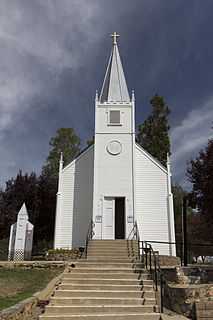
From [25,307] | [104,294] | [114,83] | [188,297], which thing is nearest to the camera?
[25,307]

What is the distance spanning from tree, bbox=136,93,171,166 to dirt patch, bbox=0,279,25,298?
831 inches

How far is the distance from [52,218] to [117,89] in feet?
40.7

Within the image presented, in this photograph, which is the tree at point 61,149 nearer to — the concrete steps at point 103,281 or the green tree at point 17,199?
the green tree at point 17,199

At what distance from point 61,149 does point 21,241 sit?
18.8 metres

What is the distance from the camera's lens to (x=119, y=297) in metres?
7.83

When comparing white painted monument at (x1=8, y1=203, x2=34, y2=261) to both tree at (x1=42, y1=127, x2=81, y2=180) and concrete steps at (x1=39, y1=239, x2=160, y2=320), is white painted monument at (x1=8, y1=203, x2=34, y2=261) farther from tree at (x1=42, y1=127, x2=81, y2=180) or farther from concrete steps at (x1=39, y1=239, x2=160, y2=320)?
tree at (x1=42, y1=127, x2=81, y2=180)

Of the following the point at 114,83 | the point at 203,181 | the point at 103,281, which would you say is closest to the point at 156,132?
the point at 114,83

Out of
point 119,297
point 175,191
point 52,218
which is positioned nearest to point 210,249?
point 175,191

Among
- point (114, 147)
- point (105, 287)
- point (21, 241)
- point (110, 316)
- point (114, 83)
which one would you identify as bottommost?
point (110, 316)

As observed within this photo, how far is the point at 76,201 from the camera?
17.6 metres

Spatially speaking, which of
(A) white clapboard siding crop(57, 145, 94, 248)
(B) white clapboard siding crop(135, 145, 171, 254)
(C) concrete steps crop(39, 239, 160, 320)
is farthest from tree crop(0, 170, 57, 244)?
(C) concrete steps crop(39, 239, 160, 320)

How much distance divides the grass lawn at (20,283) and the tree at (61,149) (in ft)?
66.4

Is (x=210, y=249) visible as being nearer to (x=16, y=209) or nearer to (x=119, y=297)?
(x=16, y=209)

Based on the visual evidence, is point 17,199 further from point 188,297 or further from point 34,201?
point 188,297
